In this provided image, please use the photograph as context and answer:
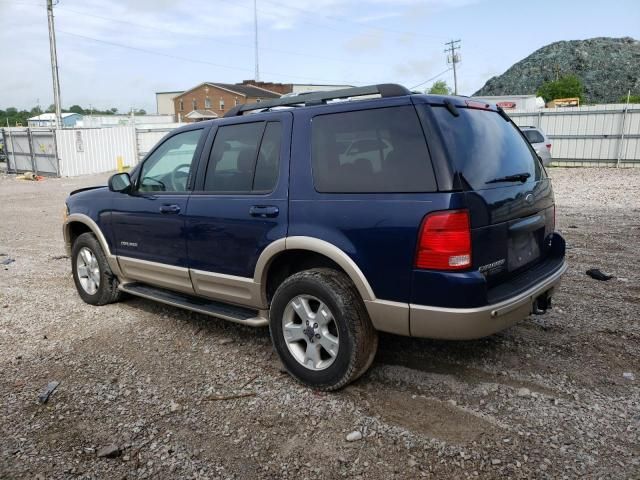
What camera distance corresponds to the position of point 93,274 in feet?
17.9

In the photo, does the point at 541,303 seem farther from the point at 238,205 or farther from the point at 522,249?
the point at 238,205

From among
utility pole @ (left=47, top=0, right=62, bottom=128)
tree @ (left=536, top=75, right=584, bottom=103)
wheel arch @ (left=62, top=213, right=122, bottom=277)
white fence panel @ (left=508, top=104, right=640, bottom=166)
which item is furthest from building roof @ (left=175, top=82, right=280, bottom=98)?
wheel arch @ (left=62, top=213, right=122, bottom=277)

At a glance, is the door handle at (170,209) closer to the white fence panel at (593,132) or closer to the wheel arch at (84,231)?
the wheel arch at (84,231)

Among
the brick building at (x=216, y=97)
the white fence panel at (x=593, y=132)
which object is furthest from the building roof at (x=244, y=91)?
the white fence panel at (x=593, y=132)

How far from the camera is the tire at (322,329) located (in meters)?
3.29

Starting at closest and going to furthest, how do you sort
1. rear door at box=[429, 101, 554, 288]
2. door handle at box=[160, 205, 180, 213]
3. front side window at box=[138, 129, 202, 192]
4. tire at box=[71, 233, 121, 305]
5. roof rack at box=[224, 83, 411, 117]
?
rear door at box=[429, 101, 554, 288], roof rack at box=[224, 83, 411, 117], door handle at box=[160, 205, 180, 213], front side window at box=[138, 129, 202, 192], tire at box=[71, 233, 121, 305]

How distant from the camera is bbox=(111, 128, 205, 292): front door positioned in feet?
14.4

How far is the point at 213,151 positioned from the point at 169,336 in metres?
1.67

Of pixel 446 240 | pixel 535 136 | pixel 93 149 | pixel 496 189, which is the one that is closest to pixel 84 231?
pixel 446 240

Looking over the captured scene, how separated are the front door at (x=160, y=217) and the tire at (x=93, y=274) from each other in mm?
362

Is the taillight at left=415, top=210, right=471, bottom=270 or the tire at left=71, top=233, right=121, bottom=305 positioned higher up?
the taillight at left=415, top=210, right=471, bottom=270

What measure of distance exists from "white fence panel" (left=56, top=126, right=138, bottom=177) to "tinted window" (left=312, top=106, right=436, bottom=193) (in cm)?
2204

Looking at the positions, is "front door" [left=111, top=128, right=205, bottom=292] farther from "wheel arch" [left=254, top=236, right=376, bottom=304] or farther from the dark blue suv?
"wheel arch" [left=254, top=236, right=376, bottom=304]

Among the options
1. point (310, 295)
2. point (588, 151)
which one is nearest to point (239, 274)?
point (310, 295)
